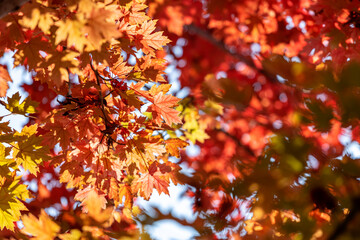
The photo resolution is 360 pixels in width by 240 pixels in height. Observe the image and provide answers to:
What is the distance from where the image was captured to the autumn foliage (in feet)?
3.09

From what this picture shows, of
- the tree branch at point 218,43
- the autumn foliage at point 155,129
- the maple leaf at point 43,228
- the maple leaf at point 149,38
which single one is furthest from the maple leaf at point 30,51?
the tree branch at point 218,43

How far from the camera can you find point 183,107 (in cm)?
366

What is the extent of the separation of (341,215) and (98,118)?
4.96ft

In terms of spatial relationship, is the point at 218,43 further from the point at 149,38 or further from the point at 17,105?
the point at 17,105

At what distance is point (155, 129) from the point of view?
2.18 metres

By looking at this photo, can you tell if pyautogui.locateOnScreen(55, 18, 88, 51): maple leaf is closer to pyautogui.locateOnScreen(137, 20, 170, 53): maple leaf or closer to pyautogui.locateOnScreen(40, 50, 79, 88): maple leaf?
pyautogui.locateOnScreen(40, 50, 79, 88): maple leaf

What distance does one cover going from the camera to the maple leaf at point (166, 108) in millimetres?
2055

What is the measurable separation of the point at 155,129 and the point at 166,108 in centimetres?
A: 20

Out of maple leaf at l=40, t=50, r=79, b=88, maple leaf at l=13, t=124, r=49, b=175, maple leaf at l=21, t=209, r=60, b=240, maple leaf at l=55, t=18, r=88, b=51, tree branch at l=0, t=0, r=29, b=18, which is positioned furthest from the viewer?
maple leaf at l=13, t=124, r=49, b=175

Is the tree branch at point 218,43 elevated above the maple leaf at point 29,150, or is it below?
below

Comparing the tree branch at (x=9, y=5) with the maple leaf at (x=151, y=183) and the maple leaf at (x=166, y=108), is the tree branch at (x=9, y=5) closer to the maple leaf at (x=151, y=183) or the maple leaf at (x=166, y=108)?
the maple leaf at (x=166, y=108)

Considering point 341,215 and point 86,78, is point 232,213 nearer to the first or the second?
point 341,215

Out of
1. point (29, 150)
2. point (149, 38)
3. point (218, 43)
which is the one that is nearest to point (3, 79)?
point (29, 150)

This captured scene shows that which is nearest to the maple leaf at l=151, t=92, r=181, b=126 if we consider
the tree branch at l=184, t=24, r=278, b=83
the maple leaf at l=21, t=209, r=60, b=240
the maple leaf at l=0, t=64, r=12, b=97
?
the maple leaf at l=0, t=64, r=12, b=97
